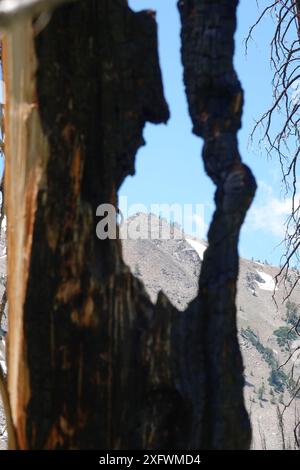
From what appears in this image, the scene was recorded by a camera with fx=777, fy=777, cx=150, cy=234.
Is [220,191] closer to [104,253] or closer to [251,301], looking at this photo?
[104,253]

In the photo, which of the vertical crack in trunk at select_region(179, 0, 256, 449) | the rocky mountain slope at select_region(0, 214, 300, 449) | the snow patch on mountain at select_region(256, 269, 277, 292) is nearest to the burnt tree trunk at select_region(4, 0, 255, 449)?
the vertical crack in trunk at select_region(179, 0, 256, 449)

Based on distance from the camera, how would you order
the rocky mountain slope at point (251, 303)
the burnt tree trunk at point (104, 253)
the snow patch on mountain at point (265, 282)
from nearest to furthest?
the burnt tree trunk at point (104, 253), the rocky mountain slope at point (251, 303), the snow patch on mountain at point (265, 282)

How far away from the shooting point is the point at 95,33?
9.64 ft

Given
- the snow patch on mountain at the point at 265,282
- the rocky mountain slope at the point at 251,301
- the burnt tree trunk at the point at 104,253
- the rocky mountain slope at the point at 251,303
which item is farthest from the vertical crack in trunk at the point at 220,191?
the snow patch on mountain at the point at 265,282

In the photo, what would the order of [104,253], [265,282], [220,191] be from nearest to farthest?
[104,253] → [220,191] → [265,282]

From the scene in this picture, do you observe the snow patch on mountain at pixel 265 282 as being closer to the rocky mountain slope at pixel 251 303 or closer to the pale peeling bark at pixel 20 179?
the rocky mountain slope at pixel 251 303

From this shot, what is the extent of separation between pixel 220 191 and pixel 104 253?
514 millimetres

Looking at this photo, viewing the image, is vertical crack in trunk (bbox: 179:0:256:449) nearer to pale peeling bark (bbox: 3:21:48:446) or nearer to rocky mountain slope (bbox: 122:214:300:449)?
pale peeling bark (bbox: 3:21:48:446)

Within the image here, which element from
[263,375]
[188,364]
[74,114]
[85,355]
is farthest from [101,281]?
[263,375]

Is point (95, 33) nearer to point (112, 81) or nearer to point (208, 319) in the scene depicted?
point (112, 81)

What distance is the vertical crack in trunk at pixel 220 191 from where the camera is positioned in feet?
9.11

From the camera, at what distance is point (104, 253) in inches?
111

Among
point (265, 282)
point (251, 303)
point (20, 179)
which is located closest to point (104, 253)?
point (20, 179)

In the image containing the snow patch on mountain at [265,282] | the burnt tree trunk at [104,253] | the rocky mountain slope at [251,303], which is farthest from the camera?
the snow patch on mountain at [265,282]
